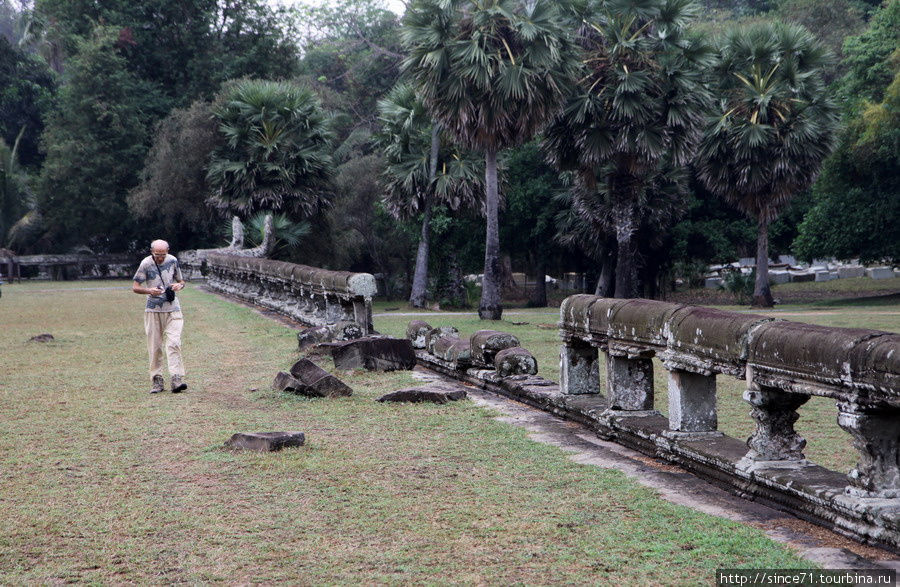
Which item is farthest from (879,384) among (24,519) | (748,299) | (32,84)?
(32,84)

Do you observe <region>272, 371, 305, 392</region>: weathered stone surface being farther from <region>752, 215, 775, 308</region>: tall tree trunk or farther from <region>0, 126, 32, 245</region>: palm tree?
<region>0, 126, 32, 245</region>: palm tree

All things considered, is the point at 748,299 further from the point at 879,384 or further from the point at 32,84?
the point at 32,84

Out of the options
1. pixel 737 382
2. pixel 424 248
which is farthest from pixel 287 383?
pixel 424 248

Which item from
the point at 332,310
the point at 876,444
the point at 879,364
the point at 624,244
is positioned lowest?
the point at 876,444

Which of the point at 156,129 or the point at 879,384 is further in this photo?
the point at 156,129

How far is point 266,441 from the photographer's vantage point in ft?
22.7

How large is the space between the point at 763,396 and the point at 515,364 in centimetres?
455

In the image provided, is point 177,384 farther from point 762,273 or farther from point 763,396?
point 762,273

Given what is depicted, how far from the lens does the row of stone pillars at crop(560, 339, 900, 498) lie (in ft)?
15.0

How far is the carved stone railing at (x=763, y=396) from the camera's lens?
14.9 feet

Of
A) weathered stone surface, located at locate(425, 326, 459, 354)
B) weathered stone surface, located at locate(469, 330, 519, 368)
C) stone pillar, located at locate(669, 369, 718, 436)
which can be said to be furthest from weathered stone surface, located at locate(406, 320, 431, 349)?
stone pillar, located at locate(669, 369, 718, 436)

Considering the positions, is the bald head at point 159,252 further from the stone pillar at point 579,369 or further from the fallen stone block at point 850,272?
the fallen stone block at point 850,272

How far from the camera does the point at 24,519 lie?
17.4 ft

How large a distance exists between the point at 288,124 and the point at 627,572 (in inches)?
1187
